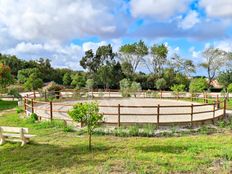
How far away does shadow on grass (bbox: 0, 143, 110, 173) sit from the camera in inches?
262

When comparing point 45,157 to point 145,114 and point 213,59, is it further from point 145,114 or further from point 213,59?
point 213,59

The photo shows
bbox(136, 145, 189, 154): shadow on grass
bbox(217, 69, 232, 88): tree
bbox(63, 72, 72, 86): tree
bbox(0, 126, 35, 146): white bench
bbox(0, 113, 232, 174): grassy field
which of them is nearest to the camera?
bbox(0, 113, 232, 174): grassy field

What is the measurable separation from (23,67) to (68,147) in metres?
43.2

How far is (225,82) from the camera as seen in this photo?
4131 centimetres

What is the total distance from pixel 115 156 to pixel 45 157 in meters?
1.83

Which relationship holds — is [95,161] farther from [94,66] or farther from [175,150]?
[94,66]

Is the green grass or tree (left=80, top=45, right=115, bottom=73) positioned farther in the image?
tree (left=80, top=45, right=115, bottom=73)

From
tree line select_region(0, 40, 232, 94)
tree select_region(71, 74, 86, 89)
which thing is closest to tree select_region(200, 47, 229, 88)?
tree line select_region(0, 40, 232, 94)

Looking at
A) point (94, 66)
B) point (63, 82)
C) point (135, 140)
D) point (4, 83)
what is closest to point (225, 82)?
point (94, 66)

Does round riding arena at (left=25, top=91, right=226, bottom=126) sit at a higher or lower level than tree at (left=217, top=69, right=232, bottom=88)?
lower

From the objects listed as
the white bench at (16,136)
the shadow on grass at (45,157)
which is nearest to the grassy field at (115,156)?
the shadow on grass at (45,157)

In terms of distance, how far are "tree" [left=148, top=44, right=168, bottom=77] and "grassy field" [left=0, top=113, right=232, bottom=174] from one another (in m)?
41.1

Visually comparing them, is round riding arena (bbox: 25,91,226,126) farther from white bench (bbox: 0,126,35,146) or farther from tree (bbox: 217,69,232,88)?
tree (bbox: 217,69,232,88)

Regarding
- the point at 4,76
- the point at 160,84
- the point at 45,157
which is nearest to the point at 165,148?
the point at 45,157
